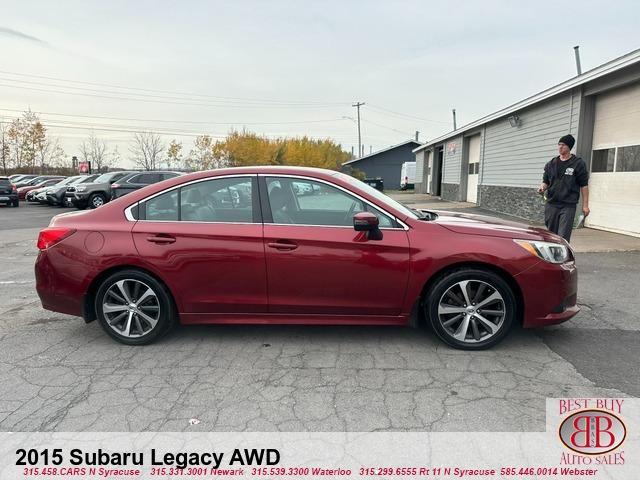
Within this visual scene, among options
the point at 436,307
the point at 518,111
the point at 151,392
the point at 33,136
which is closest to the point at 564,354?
the point at 436,307

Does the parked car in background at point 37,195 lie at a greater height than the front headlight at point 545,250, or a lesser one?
lesser

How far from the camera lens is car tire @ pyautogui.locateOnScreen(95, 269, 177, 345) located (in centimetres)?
369

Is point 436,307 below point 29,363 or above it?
above

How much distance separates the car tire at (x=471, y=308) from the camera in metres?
3.48

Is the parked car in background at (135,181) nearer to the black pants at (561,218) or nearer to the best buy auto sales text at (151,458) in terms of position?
the black pants at (561,218)

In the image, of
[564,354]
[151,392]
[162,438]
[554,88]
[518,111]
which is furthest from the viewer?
[518,111]

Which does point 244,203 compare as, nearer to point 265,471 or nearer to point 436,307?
point 436,307

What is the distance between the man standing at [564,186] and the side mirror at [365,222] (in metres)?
3.47

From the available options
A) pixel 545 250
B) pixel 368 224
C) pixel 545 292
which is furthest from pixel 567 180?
pixel 368 224

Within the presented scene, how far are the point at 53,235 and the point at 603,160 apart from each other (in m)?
11.1

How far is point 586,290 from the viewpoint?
17.7 feet

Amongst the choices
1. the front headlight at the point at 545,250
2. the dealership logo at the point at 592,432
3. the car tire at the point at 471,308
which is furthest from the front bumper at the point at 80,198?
the dealership logo at the point at 592,432

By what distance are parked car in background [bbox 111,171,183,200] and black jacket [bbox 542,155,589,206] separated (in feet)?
46.7

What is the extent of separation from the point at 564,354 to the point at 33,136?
53140 millimetres
